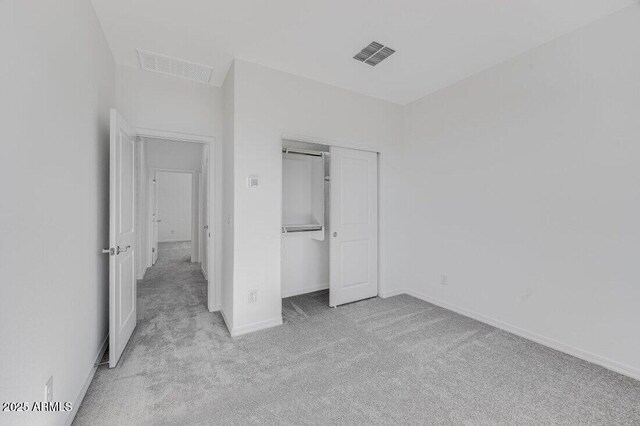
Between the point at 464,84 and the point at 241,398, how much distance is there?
149 inches

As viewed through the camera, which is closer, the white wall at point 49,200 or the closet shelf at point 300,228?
the white wall at point 49,200

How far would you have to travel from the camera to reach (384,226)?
375 cm

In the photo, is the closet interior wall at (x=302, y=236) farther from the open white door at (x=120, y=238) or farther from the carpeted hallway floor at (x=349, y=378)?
the open white door at (x=120, y=238)

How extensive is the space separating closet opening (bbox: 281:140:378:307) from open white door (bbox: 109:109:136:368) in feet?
5.29

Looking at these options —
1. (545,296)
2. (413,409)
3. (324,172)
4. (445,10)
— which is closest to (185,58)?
(324,172)

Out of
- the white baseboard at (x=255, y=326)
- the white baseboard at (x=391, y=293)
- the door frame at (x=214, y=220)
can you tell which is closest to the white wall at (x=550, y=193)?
the white baseboard at (x=391, y=293)

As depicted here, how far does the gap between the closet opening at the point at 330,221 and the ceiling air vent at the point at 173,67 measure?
115 centimetres

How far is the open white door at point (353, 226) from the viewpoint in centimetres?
338

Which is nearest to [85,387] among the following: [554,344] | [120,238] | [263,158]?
[120,238]

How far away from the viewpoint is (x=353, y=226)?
11.6 feet

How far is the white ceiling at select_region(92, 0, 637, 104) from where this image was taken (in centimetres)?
204

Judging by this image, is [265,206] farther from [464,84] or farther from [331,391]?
[464,84]

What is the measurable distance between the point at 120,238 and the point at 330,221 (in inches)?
83.8

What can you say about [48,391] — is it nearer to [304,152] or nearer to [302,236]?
[302,236]
